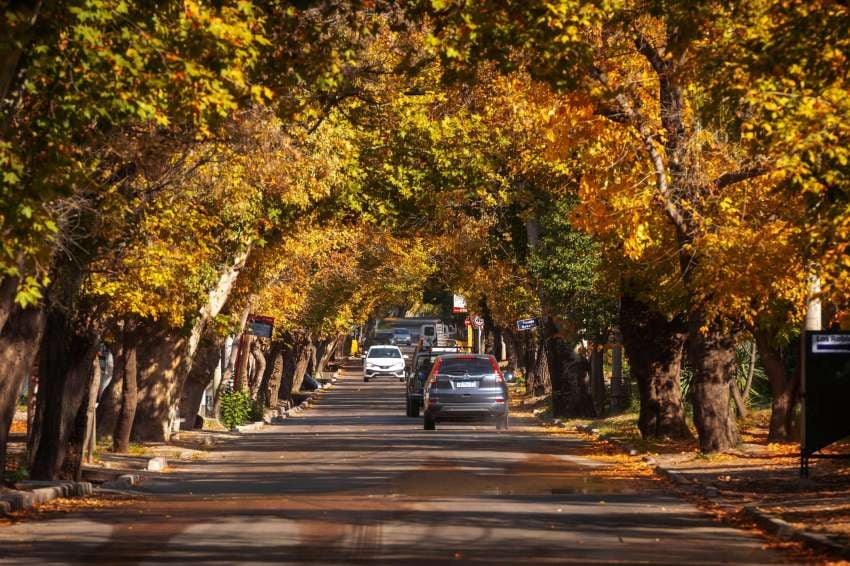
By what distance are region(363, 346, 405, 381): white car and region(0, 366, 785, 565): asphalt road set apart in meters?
58.1

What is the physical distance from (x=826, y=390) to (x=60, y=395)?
10852 millimetres

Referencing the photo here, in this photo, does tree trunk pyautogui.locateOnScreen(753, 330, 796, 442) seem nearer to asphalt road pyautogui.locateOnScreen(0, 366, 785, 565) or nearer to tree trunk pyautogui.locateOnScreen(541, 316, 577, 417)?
asphalt road pyautogui.locateOnScreen(0, 366, 785, 565)

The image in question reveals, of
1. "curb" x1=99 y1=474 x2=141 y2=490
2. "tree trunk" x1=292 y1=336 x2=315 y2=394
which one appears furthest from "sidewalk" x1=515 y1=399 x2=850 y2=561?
"tree trunk" x1=292 y1=336 x2=315 y2=394

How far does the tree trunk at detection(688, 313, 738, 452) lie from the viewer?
27.0 metres

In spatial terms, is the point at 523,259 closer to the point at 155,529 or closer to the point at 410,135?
the point at 410,135

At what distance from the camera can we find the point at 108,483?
23.1 metres

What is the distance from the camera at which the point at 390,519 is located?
1688cm

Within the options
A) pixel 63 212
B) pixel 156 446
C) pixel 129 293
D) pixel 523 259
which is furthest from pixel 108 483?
pixel 523 259

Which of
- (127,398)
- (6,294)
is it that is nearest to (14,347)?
(6,294)

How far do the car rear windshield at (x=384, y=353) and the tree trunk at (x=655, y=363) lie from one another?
54.7 m

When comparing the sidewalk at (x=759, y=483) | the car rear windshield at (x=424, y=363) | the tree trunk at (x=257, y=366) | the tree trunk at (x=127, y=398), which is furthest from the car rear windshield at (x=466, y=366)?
the tree trunk at (x=257, y=366)

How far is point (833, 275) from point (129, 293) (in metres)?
9.62

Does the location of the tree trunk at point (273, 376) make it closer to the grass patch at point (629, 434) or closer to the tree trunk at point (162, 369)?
the grass patch at point (629, 434)

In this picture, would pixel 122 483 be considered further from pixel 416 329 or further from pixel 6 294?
pixel 416 329
